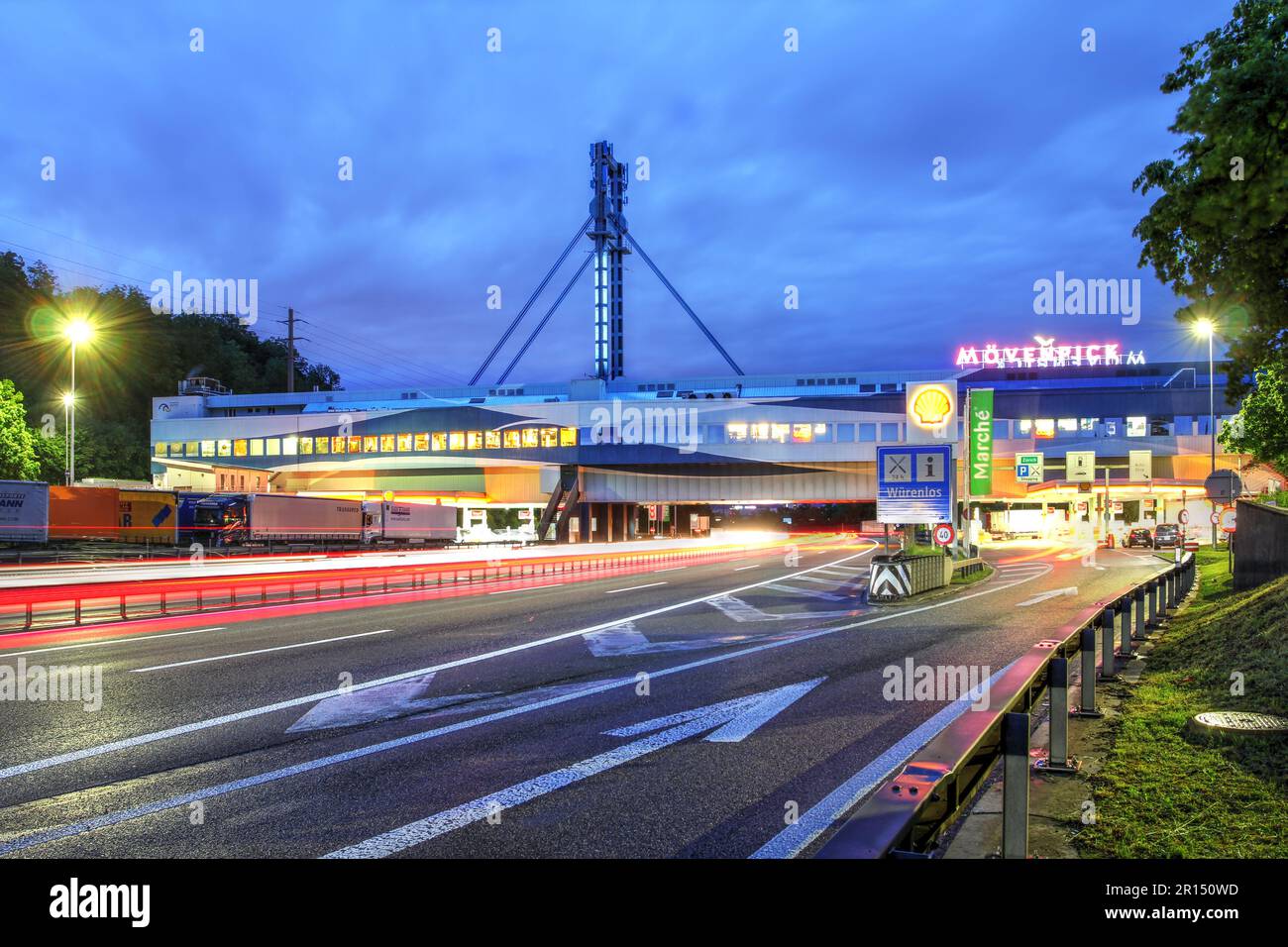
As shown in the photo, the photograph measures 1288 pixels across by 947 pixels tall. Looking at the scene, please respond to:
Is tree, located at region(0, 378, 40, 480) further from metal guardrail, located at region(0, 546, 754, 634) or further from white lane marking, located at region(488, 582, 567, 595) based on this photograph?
white lane marking, located at region(488, 582, 567, 595)

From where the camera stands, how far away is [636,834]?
5.42m

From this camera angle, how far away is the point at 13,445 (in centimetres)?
4750

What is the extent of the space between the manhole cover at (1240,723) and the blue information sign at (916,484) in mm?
16649

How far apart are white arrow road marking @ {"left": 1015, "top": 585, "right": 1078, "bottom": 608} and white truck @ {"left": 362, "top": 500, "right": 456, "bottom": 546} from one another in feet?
137

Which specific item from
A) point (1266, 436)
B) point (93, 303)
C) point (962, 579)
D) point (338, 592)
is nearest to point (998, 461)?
point (1266, 436)

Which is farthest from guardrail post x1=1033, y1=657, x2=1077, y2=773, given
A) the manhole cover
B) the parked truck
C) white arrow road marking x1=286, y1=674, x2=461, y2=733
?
the parked truck

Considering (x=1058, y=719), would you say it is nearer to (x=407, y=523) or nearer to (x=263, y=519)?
(x=263, y=519)

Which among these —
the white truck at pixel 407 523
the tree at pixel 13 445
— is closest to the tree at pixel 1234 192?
the white truck at pixel 407 523

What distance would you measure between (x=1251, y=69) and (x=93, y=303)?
4489 inches

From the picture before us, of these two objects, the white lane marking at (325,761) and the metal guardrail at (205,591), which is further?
the metal guardrail at (205,591)

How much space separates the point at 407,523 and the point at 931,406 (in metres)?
39.6

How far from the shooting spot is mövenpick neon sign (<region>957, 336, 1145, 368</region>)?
266 feet

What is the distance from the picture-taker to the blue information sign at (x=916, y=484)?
926 inches

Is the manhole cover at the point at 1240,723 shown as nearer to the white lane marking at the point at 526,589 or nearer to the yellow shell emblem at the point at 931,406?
the white lane marking at the point at 526,589
